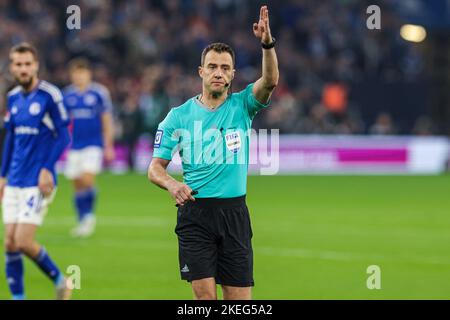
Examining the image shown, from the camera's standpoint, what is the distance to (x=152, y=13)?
3222cm

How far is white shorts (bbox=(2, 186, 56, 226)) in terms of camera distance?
35.0 feet

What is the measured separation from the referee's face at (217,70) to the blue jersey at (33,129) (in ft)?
10.8

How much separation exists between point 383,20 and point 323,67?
10.8 feet

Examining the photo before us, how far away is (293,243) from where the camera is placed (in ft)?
53.2

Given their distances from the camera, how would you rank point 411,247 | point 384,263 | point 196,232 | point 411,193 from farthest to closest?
point 411,193, point 411,247, point 384,263, point 196,232

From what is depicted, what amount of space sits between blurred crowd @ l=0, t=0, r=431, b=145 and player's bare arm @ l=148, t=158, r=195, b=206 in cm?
2013

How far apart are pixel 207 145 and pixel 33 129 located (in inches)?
130

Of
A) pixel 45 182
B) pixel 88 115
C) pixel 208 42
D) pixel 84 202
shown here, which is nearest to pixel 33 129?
pixel 45 182

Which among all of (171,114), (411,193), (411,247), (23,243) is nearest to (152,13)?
(411,193)

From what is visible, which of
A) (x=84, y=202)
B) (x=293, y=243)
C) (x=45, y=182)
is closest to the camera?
(x=45, y=182)

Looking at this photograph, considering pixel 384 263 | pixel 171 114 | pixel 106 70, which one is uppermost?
pixel 106 70

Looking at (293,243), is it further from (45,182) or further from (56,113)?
(45,182)

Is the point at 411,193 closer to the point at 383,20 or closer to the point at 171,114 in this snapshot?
the point at 383,20

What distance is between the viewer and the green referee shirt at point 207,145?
313 inches
